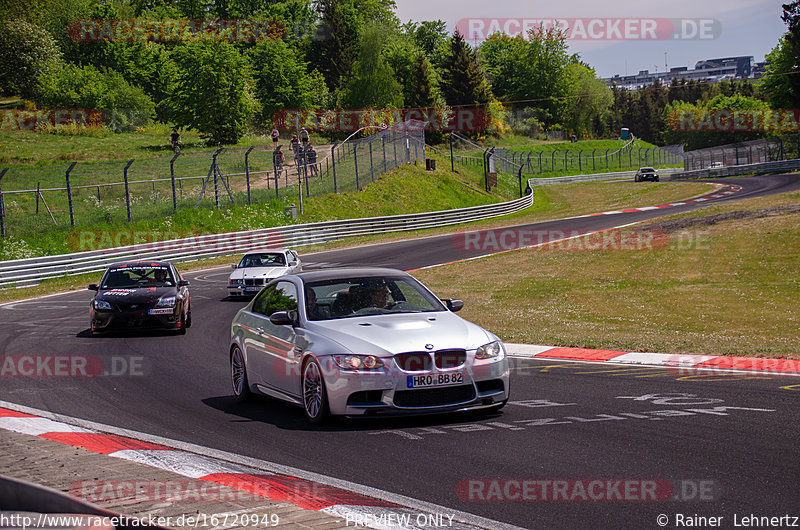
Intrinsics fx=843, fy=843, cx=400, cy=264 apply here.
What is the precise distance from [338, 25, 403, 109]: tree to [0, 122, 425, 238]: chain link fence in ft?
132

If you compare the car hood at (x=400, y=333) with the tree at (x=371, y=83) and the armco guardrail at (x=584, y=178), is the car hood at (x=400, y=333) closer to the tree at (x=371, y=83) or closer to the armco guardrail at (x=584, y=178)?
the armco guardrail at (x=584, y=178)

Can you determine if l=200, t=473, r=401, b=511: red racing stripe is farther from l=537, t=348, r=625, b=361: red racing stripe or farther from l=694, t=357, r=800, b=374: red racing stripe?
l=537, t=348, r=625, b=361: red racing stripe

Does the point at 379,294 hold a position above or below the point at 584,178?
above

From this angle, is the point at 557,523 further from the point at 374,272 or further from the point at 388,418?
the point at 374,272

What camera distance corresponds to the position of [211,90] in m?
65.4

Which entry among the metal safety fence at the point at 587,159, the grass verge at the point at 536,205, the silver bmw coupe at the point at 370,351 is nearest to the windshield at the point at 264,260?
the grass verge at the point at 536,205

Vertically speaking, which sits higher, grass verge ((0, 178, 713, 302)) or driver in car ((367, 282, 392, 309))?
driver in car ((367, 282, 392, 309))

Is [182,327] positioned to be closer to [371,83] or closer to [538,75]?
[371,83]

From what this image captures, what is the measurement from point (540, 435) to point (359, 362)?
1.74 meters

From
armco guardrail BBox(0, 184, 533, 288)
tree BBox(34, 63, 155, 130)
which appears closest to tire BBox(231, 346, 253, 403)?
armco guardrail BBox(0, 184, 533, 288)

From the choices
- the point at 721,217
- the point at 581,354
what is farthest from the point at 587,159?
the point at 581,354

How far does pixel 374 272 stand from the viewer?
30.7ft

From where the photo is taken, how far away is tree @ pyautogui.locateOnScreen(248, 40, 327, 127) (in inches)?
3637

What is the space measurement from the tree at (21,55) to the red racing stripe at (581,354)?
300 ft
